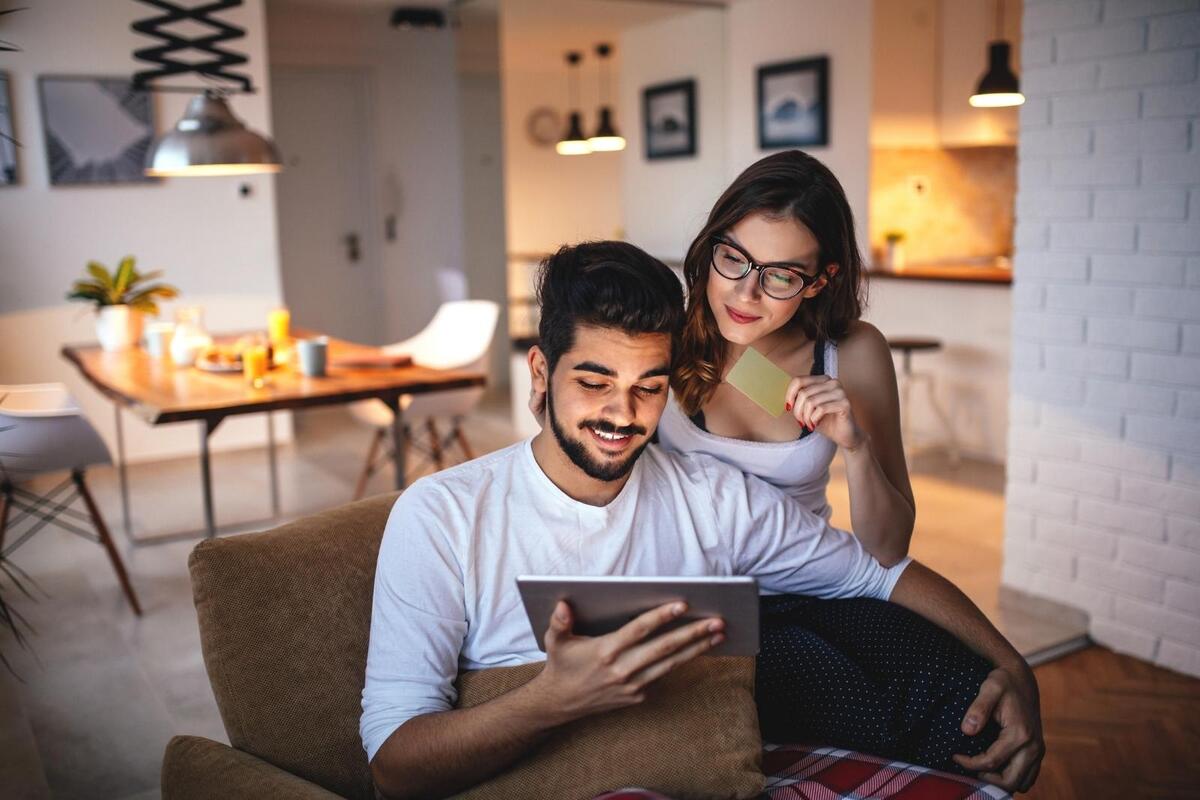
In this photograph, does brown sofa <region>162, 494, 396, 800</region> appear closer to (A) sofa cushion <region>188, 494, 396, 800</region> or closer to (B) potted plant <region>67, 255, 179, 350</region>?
(A) sofa cushion <region>188, 494, 396, 800</region>

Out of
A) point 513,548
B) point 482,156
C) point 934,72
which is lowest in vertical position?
point 513,548

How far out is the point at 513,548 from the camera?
1.41 meters

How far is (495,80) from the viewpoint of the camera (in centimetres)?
632

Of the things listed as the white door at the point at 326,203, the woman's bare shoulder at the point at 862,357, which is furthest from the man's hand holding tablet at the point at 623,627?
the white door at the point at 326,203

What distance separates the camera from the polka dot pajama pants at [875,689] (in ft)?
4.93

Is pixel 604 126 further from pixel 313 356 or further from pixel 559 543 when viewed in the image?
pixel 559 543

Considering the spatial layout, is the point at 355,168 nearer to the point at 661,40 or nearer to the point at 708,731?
the point at 661,40

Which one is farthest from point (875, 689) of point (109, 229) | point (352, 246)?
point (352, 246)

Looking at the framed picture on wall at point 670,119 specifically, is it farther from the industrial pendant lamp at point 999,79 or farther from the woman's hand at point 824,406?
the woman's hand at point 824,406

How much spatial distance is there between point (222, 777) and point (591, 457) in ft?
1.96

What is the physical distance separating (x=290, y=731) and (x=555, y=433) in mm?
514

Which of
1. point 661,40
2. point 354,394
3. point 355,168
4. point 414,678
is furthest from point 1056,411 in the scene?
point 355,168

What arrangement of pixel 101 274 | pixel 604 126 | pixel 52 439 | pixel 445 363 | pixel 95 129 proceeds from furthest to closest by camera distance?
pixel 604 126, pixel 95 129, pixel 445 363, pixel 101 274, pixel 52 439

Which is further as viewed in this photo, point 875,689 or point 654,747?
point 875,689
